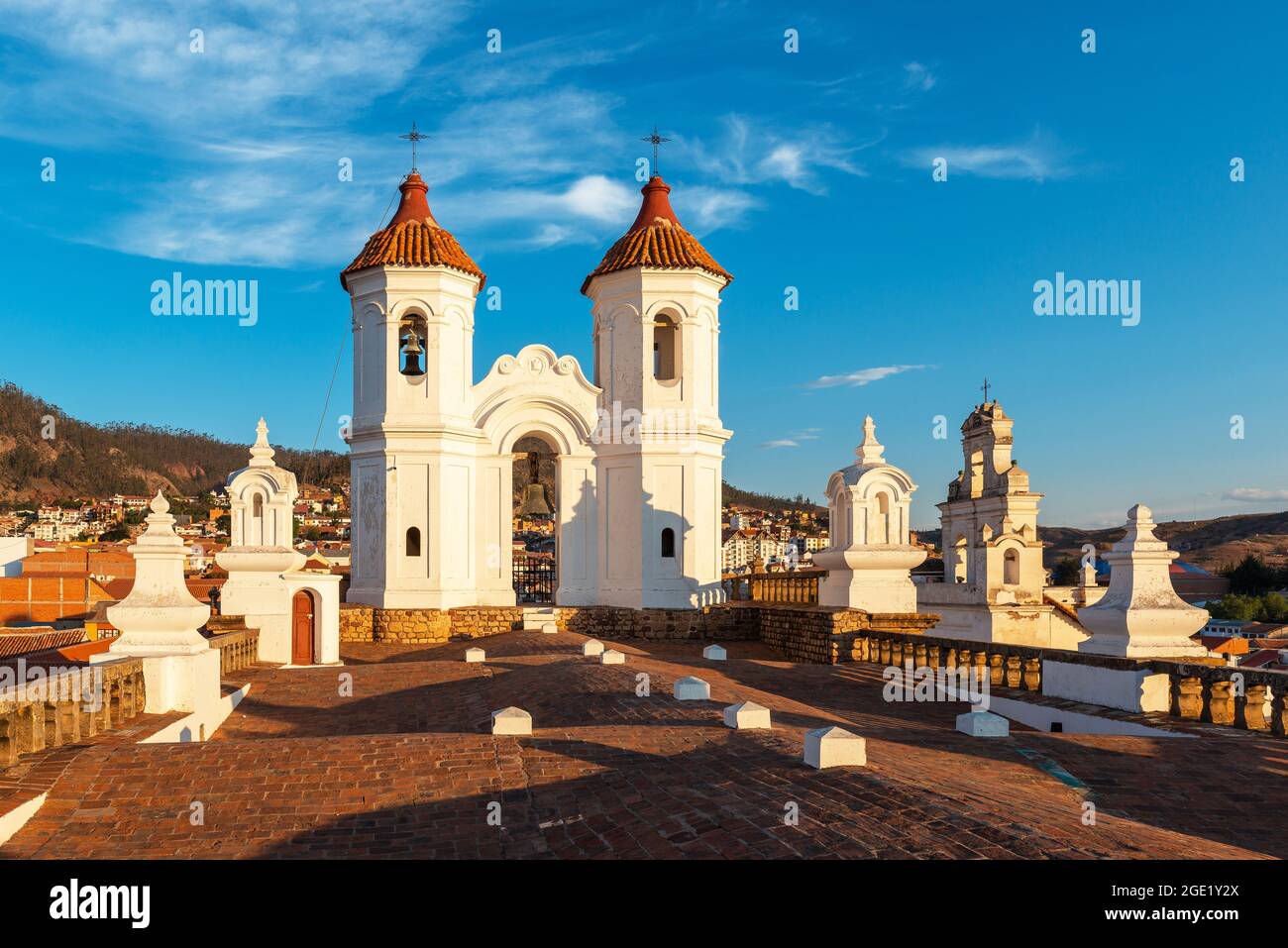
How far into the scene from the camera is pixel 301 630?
1648 centimetres

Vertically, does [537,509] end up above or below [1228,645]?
above

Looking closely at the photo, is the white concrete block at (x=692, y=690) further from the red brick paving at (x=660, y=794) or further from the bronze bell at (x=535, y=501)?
the bronze bell at (x=535, y=501)

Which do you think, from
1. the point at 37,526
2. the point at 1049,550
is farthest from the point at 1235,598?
the point at 37,526

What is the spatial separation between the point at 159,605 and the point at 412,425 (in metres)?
11.9

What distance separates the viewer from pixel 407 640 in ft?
65.8

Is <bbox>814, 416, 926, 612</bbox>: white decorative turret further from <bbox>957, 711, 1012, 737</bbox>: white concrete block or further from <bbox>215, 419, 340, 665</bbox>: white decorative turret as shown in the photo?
<bbox>215, 419, 340, 665</bbox>: white decorative turret

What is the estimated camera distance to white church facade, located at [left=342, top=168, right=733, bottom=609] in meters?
20.9

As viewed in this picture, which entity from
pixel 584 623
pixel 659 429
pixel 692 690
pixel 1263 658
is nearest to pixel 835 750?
pixel 692 690

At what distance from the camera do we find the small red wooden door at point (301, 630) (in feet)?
53.8

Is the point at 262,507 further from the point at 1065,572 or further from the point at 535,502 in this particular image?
the point at 1065,572

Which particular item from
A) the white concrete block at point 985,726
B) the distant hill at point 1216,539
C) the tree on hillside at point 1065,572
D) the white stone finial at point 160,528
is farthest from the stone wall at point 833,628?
the distant hill at point 1216,539

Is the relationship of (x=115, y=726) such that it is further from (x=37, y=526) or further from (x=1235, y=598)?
(x=37, y=526)

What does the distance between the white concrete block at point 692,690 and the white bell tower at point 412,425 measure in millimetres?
11728

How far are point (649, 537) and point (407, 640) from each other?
5.76 m
